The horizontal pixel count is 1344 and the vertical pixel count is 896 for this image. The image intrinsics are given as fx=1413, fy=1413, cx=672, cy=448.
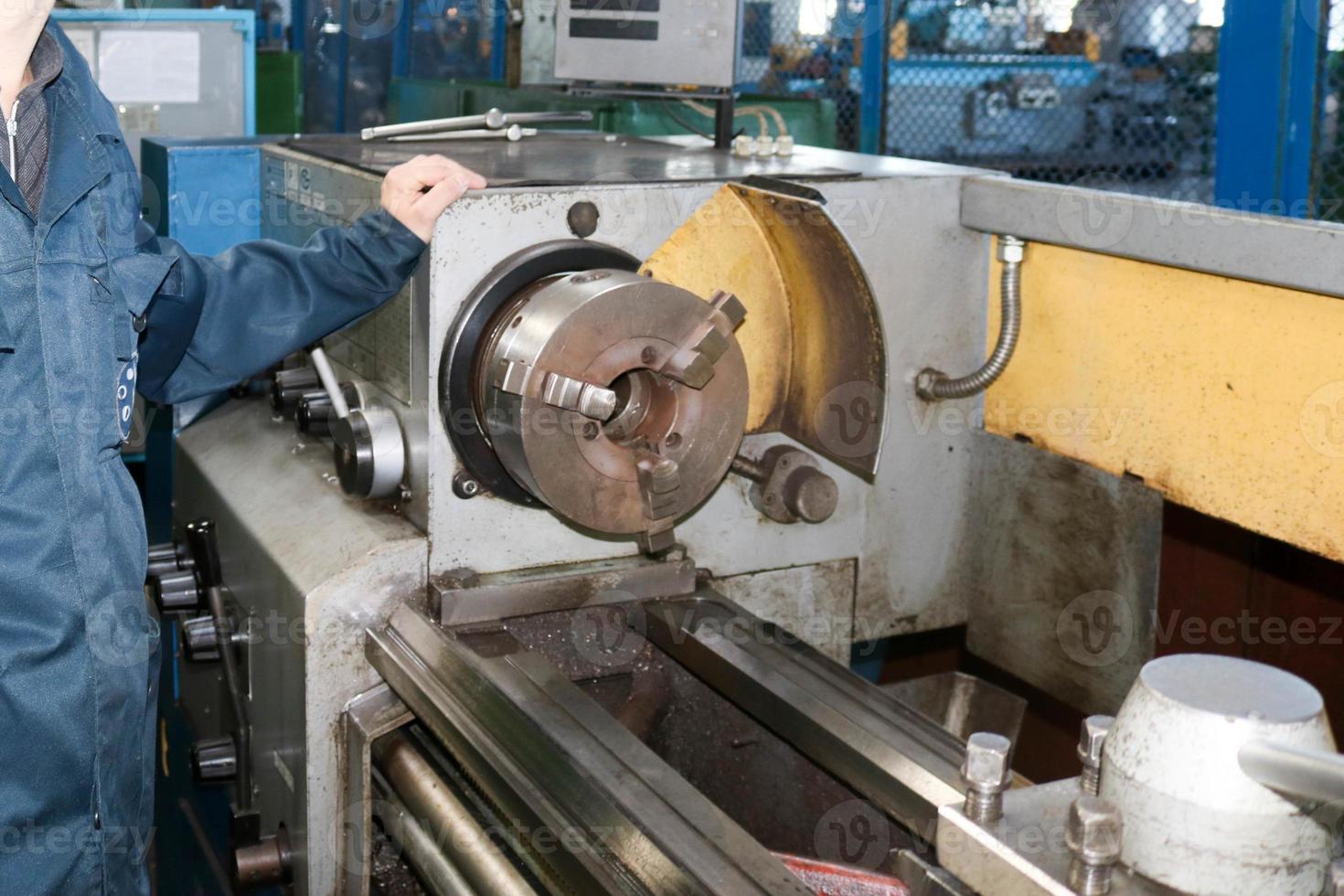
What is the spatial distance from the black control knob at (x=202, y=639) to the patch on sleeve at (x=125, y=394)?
1.47ft

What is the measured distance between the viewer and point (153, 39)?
255cm

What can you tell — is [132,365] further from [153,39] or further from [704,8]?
[153,39]

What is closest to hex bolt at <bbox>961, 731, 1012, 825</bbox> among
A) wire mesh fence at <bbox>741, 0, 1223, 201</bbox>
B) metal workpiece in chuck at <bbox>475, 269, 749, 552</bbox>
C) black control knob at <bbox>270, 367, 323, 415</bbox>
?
metal workpiece in chuck at <bbox>475, 269, 749, 552</bbox>

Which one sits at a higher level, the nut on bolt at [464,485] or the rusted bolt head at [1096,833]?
the nut on bolt at [464,485]

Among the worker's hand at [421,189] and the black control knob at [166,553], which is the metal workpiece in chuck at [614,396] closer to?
the worker's hand at [421,189]

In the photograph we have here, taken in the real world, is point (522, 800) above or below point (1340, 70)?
below

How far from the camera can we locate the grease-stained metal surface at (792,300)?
1.33m

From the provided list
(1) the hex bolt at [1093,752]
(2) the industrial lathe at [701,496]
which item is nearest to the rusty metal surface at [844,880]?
(2) the industrial lathe at [701,496]

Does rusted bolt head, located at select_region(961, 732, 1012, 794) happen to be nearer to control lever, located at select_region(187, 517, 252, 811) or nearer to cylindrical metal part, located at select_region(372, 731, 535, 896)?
cylindrical metal part, located at select_region(372, 731, 535, 896)

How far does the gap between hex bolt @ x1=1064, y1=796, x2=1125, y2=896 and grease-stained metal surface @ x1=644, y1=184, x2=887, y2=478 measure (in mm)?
696

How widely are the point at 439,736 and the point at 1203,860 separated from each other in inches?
26.3

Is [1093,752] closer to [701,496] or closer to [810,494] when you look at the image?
[701,496]

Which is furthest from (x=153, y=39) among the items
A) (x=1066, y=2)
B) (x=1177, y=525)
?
(x=1066, y=2)

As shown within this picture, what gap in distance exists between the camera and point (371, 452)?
131cm
